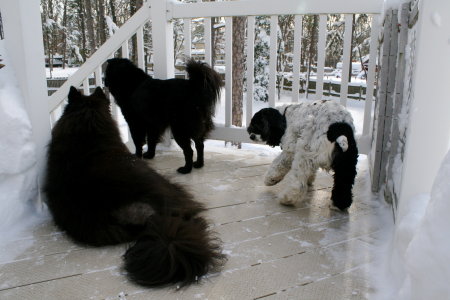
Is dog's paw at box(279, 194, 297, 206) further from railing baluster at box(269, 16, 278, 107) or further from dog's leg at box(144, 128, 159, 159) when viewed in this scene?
dog's leg at box(144, 128, 159, 159)

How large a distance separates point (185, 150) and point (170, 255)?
1517mm

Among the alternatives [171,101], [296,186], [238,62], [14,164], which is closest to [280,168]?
[296,186]

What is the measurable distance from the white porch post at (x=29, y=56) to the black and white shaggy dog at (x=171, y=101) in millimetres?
960

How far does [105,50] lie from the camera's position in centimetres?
338

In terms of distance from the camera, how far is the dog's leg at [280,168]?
233 cm

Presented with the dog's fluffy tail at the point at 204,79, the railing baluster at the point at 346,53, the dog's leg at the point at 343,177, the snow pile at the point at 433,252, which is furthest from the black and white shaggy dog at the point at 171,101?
the snow pile at the point at 433,252

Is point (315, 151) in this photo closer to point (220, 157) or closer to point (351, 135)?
point (351, 135)

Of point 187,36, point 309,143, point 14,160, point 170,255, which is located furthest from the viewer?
point 187,36

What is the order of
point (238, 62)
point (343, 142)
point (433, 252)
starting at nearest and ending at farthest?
point (433, 252)
point (343, 142)
point (238, 62)

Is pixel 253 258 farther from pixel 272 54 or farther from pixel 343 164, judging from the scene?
pixel 272 54

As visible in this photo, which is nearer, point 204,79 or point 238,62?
point 204,79

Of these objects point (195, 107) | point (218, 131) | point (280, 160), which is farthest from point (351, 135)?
point (218, 131)

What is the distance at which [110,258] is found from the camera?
60.4 inches

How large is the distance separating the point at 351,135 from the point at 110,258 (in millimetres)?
1353
